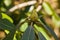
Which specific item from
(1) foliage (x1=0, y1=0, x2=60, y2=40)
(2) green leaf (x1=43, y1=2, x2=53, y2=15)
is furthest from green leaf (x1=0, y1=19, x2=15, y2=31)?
(2) green leaf (x1=43, y1=2, x2=53, y2=15)

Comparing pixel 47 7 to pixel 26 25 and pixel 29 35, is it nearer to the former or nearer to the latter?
pixel 26 25

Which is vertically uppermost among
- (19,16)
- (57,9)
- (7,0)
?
(7,0)

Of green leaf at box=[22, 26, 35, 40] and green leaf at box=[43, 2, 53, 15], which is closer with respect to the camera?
green leaf at box=[22, 26, 35, 40]

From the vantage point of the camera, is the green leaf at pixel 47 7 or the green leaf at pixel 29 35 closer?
the green leaf at pixel 29 35

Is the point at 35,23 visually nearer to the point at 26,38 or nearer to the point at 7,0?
the point at 26,38

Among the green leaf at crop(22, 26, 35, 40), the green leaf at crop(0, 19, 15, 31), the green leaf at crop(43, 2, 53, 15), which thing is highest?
the green leaf at crop(0, 19, 15, 31)

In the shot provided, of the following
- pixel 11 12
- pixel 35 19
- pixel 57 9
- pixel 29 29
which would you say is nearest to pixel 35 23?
pixel 35 19

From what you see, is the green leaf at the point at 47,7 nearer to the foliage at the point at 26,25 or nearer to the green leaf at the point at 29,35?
the foliage at the point at 26,25

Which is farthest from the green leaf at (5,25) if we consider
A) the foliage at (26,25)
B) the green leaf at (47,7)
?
the green leaf at (47,7)

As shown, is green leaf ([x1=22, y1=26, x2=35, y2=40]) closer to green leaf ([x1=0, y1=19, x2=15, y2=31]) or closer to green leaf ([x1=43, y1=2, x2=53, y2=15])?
green leaf ([x1=0, y1=19, x2=15, y2=31])
